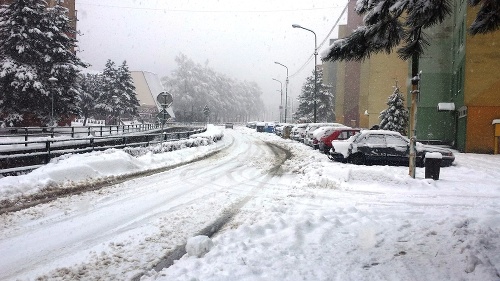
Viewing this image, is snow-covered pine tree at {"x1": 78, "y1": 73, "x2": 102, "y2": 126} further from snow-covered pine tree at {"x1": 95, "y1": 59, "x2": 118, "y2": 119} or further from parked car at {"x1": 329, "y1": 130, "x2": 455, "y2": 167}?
parked car at {"x1": 329, "y1": 130, "x2": 455, "y2": 167}

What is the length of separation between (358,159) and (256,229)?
383 inches

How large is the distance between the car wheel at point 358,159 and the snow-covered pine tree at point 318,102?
3642 cm

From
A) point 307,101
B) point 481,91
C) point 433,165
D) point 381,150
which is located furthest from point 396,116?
point 307,101

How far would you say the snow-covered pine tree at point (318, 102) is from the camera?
167 feet

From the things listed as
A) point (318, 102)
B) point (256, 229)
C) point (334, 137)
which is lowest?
point (256, 229)

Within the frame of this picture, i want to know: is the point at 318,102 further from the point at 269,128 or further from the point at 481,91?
the point at 481,91

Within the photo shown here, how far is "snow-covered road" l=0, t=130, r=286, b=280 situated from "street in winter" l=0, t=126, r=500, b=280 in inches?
0.8

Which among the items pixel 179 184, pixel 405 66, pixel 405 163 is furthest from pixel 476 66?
pixel 179 184

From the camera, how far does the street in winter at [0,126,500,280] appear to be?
3.96 meters

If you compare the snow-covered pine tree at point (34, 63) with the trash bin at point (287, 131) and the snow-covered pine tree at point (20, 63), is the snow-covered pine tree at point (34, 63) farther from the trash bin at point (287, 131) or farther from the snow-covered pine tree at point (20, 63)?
the trash bin at point (287, 131)

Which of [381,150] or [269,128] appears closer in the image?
[381,150]

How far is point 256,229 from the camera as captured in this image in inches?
212

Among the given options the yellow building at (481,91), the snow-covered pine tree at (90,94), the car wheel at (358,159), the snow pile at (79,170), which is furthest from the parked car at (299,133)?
the snow-covered pine tree at (90,94)

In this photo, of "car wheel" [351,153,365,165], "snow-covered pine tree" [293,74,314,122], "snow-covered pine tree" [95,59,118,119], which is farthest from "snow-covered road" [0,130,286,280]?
"snow-covered pine tree" [95,59,118,119]
